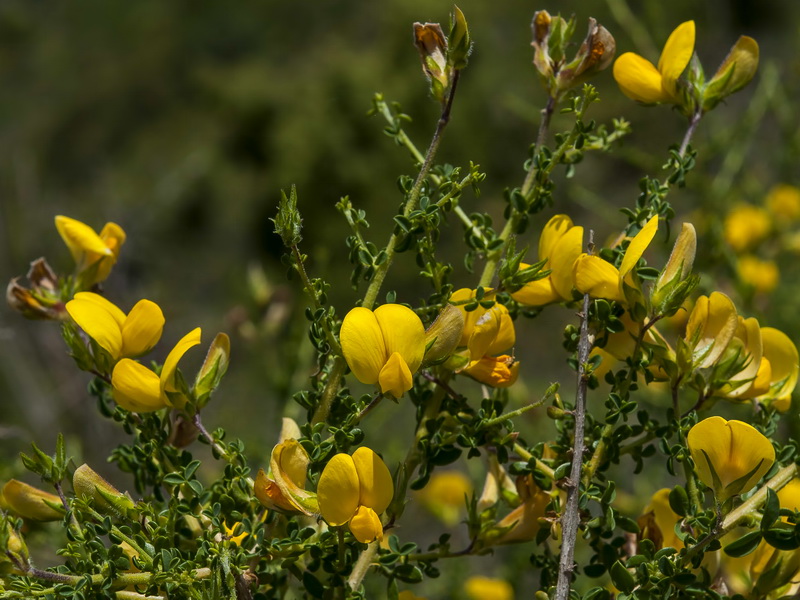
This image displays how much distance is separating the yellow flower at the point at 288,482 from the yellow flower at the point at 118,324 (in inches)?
5.7

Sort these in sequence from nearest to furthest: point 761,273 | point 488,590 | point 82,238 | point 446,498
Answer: point 82,238, point 488,590, point 446,498, point 761,273

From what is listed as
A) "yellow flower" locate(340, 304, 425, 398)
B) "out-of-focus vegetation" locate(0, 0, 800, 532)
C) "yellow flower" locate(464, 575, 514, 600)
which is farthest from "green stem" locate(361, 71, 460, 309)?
"out-of-focus vegetation" locate(0, 0, 800, 532)

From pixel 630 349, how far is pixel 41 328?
2847mm

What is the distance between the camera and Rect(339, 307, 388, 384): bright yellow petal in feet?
1.62

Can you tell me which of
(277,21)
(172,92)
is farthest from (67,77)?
(277,21)

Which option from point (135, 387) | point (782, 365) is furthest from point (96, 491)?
point (782, 365)

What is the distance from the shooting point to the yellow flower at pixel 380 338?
0.49 m

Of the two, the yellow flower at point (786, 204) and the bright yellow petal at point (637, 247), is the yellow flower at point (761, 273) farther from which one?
the bright yellow petal at point (637, 247)

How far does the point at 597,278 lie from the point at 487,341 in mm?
82

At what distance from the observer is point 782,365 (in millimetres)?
592

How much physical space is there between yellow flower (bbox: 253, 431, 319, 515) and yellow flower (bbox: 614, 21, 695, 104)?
39cm

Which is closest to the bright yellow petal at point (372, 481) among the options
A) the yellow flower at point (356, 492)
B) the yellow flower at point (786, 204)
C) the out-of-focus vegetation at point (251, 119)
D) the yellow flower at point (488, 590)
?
the yellow flower at point (356, 492)

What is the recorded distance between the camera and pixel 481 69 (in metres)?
8.27

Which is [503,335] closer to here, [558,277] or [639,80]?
[558,277]
